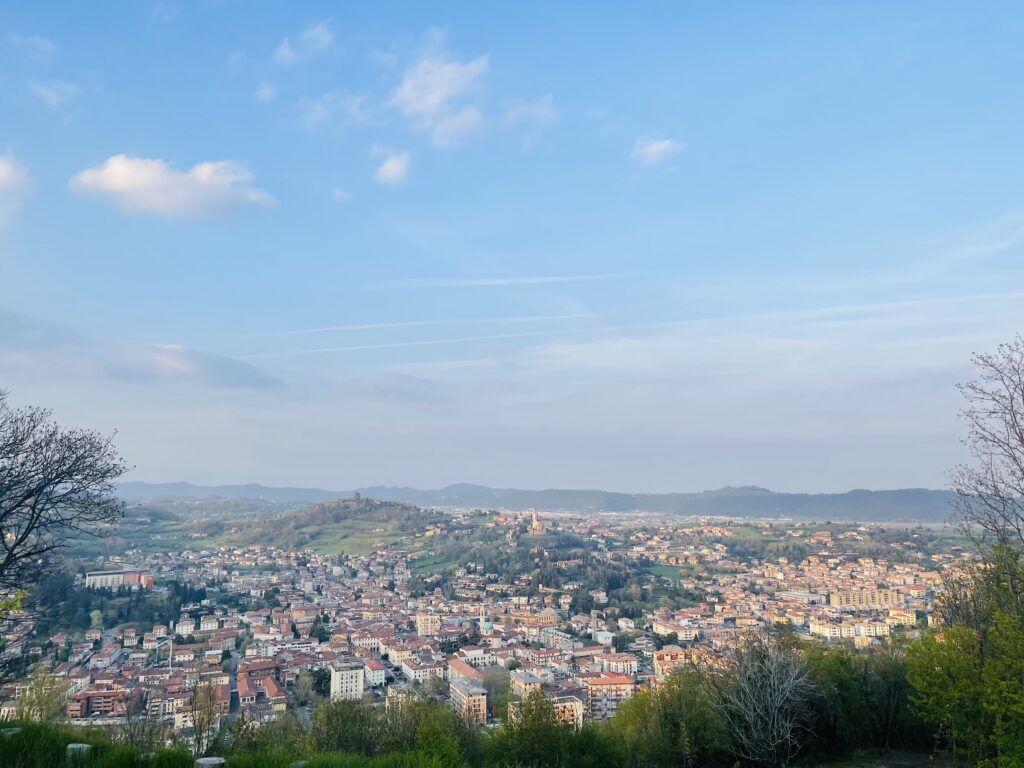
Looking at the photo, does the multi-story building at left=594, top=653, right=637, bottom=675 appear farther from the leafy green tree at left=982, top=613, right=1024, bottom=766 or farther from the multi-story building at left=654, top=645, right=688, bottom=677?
the leafy green tree at left=982, top=613, right=1024, bottom=766

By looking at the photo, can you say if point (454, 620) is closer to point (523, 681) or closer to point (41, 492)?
point (523, 681)

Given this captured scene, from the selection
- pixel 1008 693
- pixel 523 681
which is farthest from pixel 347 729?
pixel 523 681

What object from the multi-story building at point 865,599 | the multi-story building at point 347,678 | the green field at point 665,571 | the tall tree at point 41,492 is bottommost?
the green field at point 665,571

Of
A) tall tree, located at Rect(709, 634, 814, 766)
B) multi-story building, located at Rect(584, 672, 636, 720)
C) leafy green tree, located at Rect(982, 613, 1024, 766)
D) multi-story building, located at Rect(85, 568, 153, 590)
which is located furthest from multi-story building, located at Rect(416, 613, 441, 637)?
leafy green tree, located at Rect(982, 613, 1024, 766)

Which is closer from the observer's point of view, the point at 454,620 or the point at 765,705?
the point at 765,705

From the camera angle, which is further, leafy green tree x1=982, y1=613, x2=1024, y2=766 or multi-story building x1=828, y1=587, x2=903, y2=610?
multi-story building x1=828, y1=587, x2=903, y2=610

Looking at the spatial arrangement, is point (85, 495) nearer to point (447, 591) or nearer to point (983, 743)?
point (983, 743)

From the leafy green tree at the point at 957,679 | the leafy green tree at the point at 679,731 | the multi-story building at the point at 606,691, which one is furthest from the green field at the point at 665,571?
the leafy green tree at the point at 957,679

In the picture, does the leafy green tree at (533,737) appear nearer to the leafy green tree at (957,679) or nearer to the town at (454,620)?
the town at (454,620)

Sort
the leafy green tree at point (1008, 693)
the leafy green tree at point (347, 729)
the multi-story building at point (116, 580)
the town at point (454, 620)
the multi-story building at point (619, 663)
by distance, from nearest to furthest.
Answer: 1. the leafy green tree at point (1008, 693)
2. the leafy green tree at point (347, 729)
3. the town at point (454, 620)
4. the multi-story building at point (619, 663)
5. the multi-story building at point (116, 580)

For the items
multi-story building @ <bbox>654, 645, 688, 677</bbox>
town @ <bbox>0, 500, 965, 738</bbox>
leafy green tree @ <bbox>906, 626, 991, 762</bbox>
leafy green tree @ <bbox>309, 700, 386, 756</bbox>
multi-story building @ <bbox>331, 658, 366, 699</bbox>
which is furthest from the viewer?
multi-story building @ <bbox>654, 645, 688, 677</bbox>

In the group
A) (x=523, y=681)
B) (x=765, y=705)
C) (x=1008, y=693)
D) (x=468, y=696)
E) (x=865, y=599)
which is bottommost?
(x=865, y=599)

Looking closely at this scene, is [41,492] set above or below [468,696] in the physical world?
above

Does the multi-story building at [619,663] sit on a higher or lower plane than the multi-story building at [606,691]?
lower
